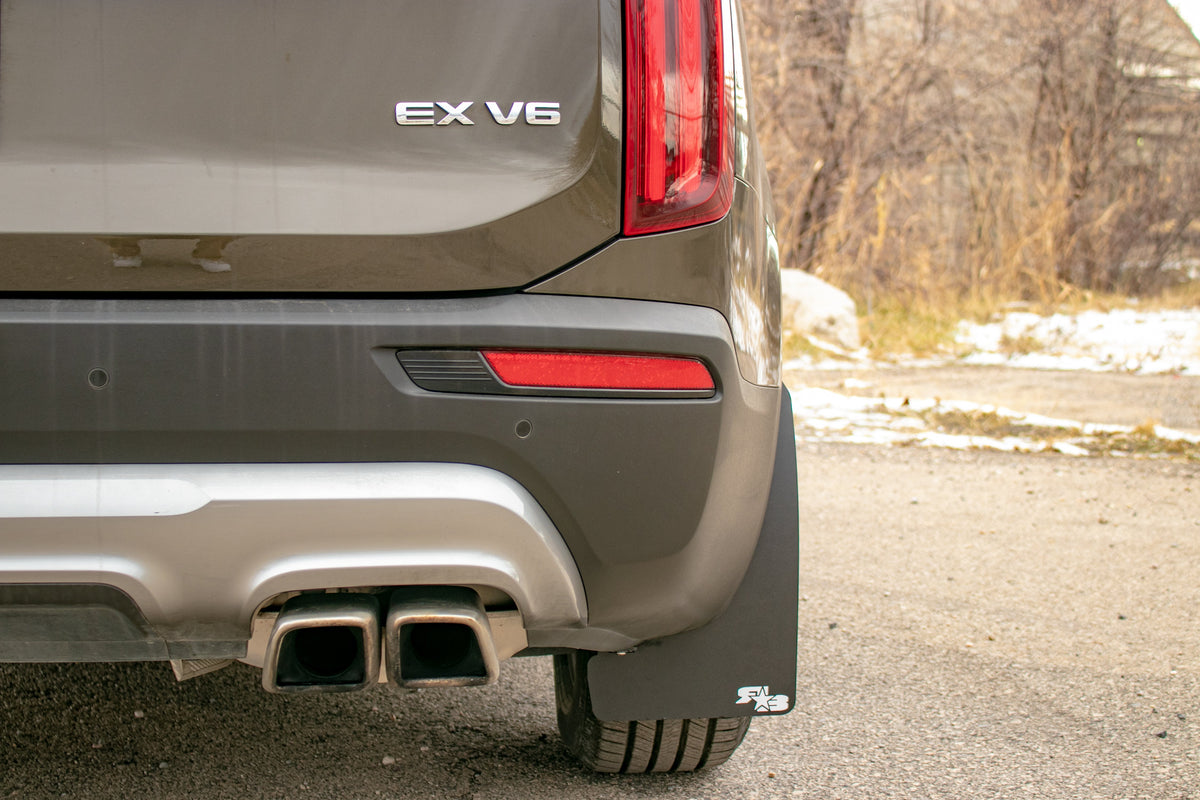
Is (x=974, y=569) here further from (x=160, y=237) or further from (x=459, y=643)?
(x=160, y=237)

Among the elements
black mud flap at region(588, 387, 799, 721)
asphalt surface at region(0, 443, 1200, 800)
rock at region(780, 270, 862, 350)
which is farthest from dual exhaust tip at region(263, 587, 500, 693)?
rock at region(780, 270, 862, 350)

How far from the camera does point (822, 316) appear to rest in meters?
9.27

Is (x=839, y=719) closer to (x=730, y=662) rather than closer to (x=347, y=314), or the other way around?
(x=730, y=662)

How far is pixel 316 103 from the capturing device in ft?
4.53

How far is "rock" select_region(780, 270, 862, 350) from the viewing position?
363 inches

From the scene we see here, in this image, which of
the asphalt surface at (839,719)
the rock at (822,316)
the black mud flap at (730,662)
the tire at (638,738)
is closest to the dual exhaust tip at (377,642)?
the black mud flap at (730,662)

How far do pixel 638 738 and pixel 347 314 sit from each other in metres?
1.01

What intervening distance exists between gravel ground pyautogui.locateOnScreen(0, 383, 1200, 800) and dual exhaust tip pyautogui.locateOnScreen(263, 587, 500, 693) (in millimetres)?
525

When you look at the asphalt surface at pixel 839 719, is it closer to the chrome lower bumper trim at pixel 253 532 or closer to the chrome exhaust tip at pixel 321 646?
the chrome exhaust tip at pixel 321 646

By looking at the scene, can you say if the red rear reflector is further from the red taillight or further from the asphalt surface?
the asphalt surface

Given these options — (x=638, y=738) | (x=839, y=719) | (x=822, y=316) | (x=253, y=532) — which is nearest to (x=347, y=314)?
(x=253, y=532)

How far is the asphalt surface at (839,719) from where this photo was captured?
205 cm

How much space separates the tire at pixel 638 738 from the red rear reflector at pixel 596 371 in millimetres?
653

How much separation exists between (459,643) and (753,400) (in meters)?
0.58
